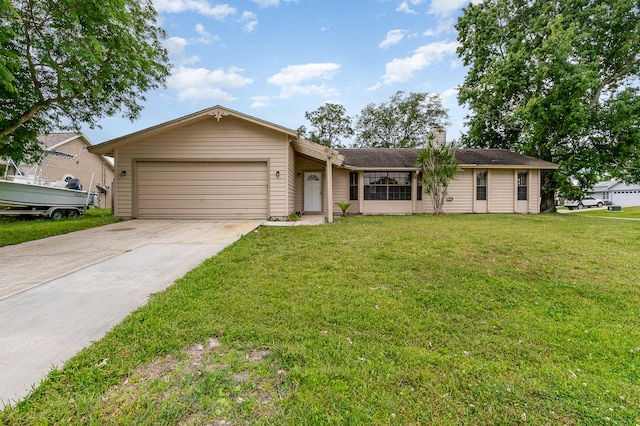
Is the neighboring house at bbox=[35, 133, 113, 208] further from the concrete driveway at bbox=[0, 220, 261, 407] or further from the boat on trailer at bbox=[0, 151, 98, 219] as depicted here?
the concrete driveway at bbox=[0, 220, 261, 407]

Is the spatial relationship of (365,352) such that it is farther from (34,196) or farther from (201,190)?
(34,196)

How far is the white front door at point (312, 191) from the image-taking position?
13.4m

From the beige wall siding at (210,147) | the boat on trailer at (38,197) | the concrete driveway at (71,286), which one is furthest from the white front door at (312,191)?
the boat on trailer at (38,197)

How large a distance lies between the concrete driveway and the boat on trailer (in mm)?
5209

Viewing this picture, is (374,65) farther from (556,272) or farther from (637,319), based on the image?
(637,319)

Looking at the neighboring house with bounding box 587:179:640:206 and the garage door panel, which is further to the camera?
the neighboring house with bounding box 587:179:640:206

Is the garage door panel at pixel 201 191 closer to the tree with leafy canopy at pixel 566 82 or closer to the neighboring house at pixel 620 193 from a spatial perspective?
the tree with leafy canopy at pixel 566 82

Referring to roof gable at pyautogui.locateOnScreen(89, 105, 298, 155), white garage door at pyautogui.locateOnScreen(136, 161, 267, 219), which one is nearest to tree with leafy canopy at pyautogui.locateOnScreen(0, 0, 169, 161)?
roof gable at pyautogui.locateOnScreen(89, 105, 298, 155)

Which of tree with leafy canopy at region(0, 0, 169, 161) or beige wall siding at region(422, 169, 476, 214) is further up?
tree with leafy canopy at region(0, 0, 169, 161)

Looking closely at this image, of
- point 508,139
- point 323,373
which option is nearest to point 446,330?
point 323,373

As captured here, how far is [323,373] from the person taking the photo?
1.89 m

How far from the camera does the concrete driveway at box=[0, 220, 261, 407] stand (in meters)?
2.06

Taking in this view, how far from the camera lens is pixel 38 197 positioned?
1030 centimetres

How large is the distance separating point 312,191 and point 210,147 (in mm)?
5179
